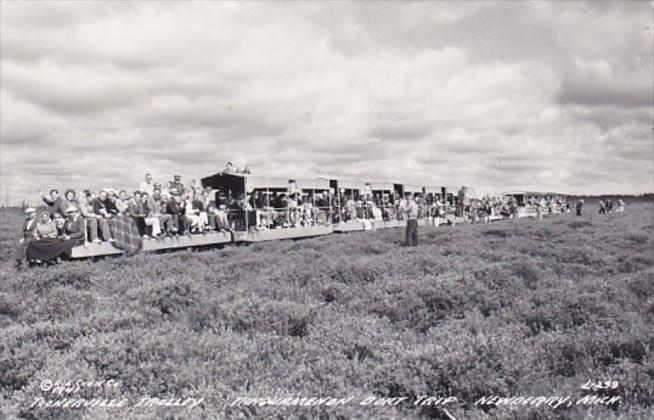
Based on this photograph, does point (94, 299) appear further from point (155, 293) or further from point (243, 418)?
point (243, 418)

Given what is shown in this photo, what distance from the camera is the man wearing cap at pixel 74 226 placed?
12.8 metres

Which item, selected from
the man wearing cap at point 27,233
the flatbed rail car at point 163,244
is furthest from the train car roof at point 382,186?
the man wearing cap at point 27,233

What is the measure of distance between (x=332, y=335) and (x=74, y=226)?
9276 mm

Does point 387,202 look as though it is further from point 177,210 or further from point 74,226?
point 74,226

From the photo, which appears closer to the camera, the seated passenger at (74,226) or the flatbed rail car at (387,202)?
the seated passenger at (74,226)

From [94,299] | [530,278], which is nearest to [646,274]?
[530,278]

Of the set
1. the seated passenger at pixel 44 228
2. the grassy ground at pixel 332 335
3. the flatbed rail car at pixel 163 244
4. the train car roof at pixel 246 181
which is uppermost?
the train car roof at pixel 246 181

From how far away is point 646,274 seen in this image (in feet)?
33.6

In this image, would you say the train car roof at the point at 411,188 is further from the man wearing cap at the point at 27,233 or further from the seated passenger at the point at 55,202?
the man wearing cap at the point at 27,233

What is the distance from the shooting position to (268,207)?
20203mm

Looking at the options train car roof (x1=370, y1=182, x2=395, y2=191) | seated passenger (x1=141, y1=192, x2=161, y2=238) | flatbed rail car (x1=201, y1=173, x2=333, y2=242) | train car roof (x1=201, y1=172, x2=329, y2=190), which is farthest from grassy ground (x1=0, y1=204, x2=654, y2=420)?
train car roof (x1=370, y1=182, x2=395, y2=191)

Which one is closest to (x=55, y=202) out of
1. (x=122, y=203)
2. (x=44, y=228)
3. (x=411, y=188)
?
(x=44, y=228)

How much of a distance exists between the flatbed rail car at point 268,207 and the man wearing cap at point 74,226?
6.19 m

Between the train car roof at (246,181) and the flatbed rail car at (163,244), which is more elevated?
→ the train car roof at (246,181)
